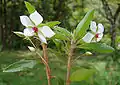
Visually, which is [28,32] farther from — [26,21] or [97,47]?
[97,47]

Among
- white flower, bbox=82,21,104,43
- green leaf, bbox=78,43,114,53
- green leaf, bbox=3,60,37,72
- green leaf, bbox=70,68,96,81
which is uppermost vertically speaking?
white flower, bbox=82,21,104,43

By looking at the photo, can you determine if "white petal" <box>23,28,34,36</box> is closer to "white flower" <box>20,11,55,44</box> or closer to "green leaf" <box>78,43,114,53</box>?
"white flower" <box>20,11,55,44</box>

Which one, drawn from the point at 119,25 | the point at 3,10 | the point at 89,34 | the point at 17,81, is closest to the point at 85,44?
the point at 89,34

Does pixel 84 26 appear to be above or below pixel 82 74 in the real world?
above

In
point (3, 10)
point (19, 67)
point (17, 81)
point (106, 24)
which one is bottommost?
point (106, 24)

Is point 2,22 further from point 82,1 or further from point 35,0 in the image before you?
point 82,1

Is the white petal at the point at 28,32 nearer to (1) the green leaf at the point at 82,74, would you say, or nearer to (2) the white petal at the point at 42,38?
(2) the white petal at the point at 42,38

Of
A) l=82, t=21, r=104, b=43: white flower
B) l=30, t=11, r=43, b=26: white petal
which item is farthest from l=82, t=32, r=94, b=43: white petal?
l=30, t=11, r=43, b=26: white petal

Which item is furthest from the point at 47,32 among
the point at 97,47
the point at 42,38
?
the point at 97,47
